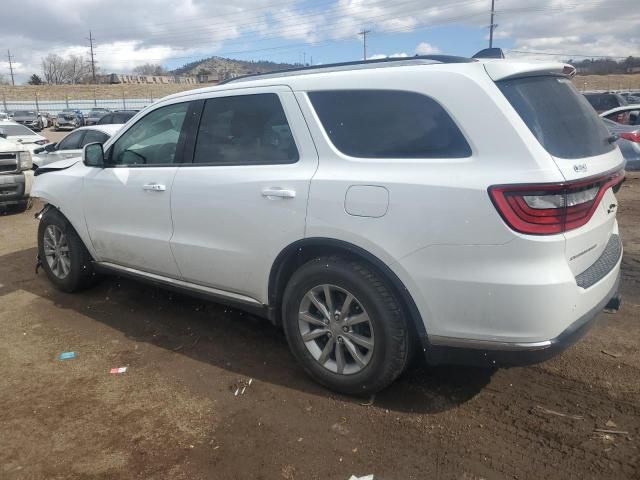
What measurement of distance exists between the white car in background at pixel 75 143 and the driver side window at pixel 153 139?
19.6 ft

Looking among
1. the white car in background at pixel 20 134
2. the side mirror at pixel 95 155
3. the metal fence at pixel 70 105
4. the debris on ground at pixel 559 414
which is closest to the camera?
the debris on ground at pixel 559 414

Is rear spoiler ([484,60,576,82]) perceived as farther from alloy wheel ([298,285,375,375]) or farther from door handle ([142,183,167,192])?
door handle ([142,183,167,192])

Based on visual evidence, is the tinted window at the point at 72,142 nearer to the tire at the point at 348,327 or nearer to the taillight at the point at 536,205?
the tire at the point at 348,327

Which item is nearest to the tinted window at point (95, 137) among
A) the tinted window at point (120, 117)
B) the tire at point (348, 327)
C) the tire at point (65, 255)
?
the tire at point (65, 255)

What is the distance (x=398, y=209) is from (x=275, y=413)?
1.41 meters

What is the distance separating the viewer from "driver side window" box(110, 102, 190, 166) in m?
4.08

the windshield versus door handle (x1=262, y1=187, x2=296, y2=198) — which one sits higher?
the windshield

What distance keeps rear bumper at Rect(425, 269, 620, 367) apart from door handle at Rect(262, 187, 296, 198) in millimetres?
1156

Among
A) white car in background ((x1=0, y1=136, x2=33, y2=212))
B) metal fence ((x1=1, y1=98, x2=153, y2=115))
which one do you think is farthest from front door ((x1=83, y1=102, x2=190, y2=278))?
metal fence ((x1=1, y1=98, x2=153, y2=115))

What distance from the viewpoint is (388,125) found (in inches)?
115

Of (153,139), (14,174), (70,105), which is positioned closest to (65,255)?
(153,139)

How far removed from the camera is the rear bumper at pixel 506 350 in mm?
2572

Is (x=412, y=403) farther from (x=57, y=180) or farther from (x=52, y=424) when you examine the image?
(x=57, y=180)

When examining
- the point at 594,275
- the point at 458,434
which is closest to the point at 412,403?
the point at 458,434
